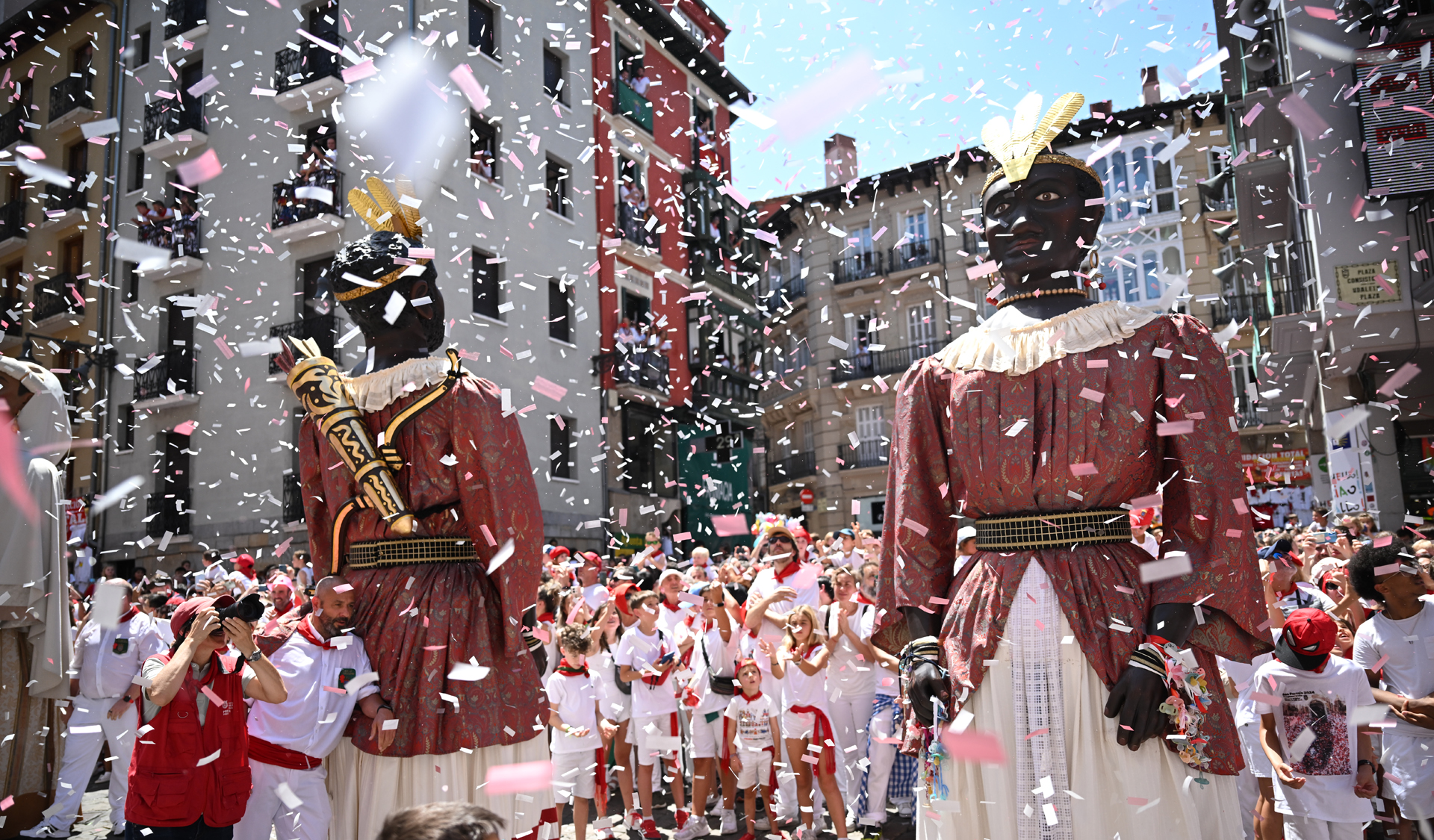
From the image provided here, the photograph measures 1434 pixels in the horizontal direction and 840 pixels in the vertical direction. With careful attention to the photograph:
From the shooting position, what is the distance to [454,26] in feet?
58.1

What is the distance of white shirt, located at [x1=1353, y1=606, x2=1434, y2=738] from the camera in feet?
17.5

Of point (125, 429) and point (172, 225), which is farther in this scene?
point (125, 429)

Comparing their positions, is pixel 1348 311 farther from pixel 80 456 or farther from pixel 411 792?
pixel 80 456

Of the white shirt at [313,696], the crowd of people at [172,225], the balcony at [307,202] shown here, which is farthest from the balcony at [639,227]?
the white shirt at [313,696]

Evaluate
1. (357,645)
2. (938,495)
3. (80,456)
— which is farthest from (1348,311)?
(80,456)

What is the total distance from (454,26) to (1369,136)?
1398 cm

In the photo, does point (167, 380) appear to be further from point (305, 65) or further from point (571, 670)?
point (571, 670)

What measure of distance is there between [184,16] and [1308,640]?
21.1m

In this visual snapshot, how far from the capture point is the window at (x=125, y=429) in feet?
63.6

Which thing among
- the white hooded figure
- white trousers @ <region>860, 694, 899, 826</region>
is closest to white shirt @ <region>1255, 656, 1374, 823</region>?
white trousers @ <region>860, 694, 899, 826</region>

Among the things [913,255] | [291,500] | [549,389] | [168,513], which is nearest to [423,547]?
[291,500]

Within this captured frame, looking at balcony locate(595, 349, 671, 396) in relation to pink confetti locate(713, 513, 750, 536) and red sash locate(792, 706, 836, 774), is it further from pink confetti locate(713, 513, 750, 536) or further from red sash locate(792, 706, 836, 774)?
red sash locate(792, 706, 836, 774)

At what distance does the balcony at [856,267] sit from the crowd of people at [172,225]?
61.3 ft

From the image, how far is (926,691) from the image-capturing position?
266cm
